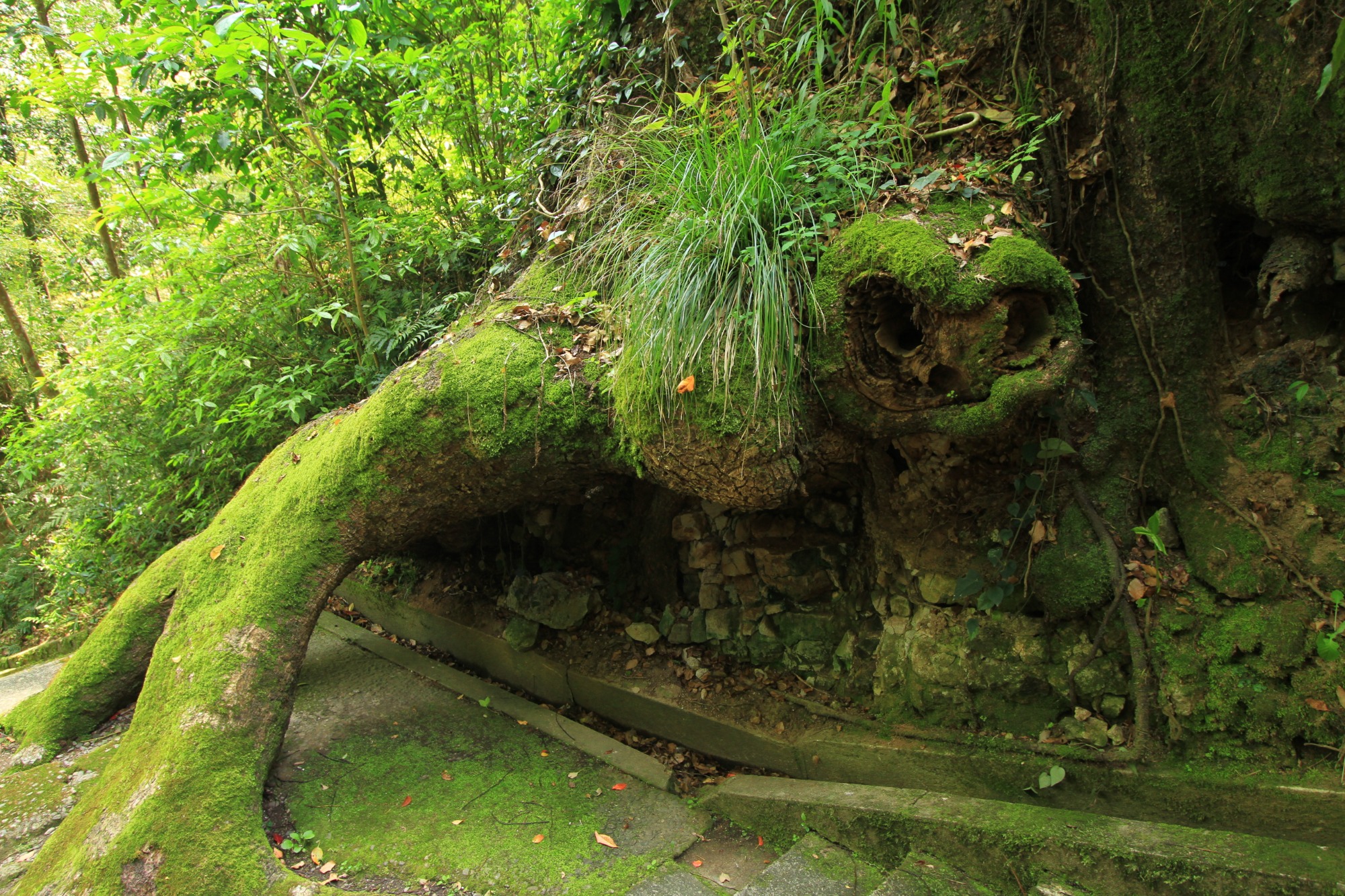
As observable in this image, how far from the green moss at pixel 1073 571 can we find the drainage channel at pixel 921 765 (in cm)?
52

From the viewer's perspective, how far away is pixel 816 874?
7.45 feet

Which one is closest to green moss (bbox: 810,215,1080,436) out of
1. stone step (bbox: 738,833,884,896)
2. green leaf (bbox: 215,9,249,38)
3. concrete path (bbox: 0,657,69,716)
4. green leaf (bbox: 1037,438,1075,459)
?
green leaf (bbox: 1037,438,1075,459)

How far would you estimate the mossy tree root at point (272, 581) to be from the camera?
2.33 m

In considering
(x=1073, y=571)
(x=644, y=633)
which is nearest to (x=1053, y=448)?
(x=1073, y=571)

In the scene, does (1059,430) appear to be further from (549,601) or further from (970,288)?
(549,601)

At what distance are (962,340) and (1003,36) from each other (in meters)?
1.39

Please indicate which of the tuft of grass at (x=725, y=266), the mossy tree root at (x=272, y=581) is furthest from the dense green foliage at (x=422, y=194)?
the mossy tree root at (x=272, y=581)

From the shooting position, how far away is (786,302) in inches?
85.1

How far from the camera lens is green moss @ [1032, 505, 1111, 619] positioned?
7.63ft

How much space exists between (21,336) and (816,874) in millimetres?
11294

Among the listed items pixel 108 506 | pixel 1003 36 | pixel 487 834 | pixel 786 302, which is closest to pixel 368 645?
pixel 487 834

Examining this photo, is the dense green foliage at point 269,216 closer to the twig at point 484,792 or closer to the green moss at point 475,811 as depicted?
the green moss at point 475,811

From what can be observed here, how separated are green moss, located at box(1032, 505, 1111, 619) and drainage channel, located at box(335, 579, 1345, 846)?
520mm

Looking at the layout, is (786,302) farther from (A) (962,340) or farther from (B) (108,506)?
(B) (108,506)
